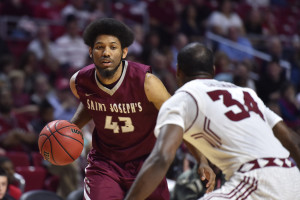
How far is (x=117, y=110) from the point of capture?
4.45 meters

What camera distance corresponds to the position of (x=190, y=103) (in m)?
3.11

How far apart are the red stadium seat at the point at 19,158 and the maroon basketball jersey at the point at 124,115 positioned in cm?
323

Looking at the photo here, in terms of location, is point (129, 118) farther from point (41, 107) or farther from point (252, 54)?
point (252, 54)

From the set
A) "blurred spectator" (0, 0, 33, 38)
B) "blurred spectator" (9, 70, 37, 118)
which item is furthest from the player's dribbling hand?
"blurred spectator" (0, 0, 33, 38)

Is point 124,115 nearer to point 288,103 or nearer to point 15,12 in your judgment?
point 288,103

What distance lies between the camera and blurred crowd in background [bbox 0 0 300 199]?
7.97 m

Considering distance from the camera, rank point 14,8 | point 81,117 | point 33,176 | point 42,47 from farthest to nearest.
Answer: point 14,8
point 42,47
point 33,176
point 81,117

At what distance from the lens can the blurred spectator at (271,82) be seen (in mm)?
10766

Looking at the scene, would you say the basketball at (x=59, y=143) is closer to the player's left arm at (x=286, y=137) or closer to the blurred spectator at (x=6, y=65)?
the player's left arm at (x=286, y=137)

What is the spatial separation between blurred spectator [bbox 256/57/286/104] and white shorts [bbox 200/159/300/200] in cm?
750

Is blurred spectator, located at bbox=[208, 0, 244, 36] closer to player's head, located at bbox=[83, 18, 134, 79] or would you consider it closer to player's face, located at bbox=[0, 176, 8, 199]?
player's face, located at bbox=[0, 176, 8, 199]

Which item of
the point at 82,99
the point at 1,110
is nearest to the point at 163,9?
the point at 1,110

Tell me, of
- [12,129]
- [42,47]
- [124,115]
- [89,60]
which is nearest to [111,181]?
[124,115]

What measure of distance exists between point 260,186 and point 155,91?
1.50 m
